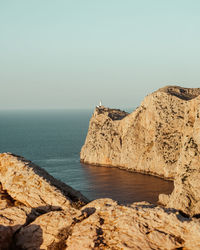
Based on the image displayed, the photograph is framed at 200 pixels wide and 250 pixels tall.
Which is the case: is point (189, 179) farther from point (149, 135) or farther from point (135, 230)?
point (149, 135)

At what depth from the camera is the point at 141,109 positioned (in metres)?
77.4

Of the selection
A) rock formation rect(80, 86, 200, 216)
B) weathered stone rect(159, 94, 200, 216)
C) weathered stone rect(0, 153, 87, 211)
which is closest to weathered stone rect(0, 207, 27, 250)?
weathered stone rect(0, 153, 87, 211)

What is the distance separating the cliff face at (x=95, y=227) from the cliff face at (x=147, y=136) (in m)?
45.5

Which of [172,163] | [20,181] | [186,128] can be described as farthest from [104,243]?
[172,163]

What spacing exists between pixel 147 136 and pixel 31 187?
58037 millimetres

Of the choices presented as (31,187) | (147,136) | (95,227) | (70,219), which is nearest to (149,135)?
(147,136)

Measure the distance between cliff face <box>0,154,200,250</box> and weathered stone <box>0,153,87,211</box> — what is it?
51mm

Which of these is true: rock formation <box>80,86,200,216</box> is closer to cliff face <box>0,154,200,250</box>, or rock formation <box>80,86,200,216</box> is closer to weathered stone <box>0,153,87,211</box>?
weathered stone <box>0,153,87,211</box>

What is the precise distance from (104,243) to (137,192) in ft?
147

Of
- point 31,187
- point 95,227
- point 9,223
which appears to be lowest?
point 9,223

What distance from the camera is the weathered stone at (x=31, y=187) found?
55.0 ft

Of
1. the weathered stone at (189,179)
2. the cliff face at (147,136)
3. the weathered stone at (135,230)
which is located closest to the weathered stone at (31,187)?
the weathered stone at (135,230)

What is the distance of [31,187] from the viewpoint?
695 inches

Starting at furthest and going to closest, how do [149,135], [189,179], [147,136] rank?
[147,136] < [149,135] < [189,179]
